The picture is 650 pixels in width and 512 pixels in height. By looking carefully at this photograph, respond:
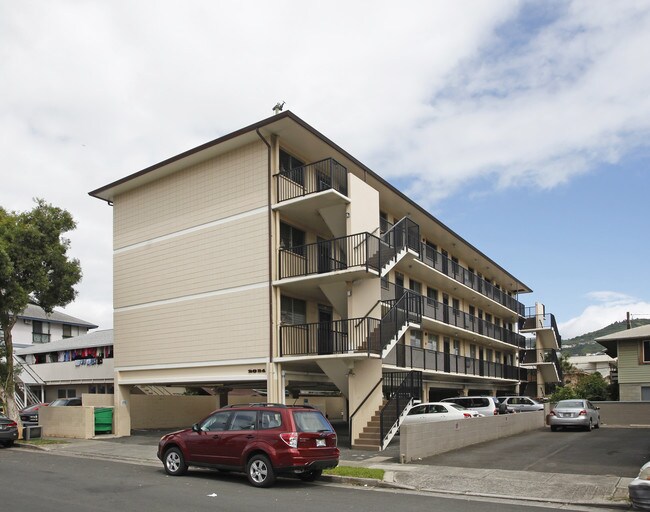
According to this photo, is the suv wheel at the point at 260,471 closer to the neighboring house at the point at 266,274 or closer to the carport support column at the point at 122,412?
the neighboring house at the point at 266,274

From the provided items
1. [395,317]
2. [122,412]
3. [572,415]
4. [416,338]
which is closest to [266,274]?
[395,317]

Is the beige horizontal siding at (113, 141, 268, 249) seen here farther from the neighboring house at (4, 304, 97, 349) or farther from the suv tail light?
the neighboring house at (4, 304, 97, 349)

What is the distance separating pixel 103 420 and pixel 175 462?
12714 millimetres

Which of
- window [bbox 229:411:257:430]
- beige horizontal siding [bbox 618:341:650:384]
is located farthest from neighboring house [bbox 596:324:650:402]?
window [bbox 229:411:257:430]

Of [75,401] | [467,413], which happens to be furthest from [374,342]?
[75,401]

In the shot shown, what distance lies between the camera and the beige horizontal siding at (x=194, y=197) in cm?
2366

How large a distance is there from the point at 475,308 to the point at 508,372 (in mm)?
5610

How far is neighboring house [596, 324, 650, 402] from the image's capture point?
125 feet

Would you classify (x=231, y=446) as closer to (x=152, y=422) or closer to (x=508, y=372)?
(x=152, y=422)

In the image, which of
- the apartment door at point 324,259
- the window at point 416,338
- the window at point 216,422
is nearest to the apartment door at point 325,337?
the apartment door at point 324,259

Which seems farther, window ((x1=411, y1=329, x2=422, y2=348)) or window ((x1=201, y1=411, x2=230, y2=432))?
window ((x1=411, y1=329, x2=422, y2=348))

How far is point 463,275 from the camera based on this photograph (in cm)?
3934

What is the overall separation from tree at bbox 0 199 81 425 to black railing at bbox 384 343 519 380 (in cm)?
1290

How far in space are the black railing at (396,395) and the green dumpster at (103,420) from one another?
437 inches
